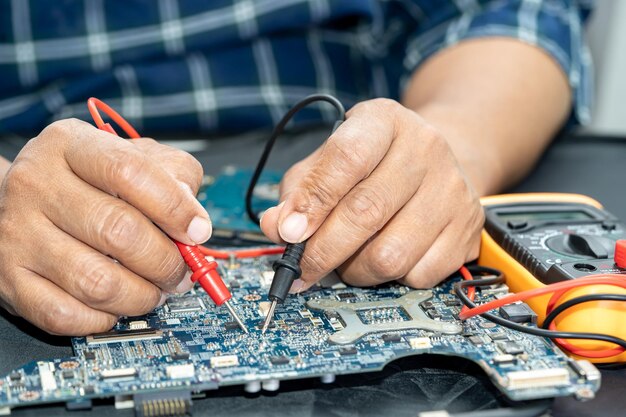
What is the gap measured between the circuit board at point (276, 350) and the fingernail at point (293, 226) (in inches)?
3.1

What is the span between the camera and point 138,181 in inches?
30.6

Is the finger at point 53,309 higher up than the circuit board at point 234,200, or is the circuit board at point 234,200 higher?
the finger at point 53,309

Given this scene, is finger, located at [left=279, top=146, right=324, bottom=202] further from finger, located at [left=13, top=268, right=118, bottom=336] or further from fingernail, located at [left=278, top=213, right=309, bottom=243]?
finger, located at [left=13, top=268, right=118, bottom=336]

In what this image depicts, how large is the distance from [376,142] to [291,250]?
6.0 inches

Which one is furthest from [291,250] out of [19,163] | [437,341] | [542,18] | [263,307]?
[542,18]

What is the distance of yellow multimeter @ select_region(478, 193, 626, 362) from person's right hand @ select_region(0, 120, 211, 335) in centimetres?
36

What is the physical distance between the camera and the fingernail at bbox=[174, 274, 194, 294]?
0.85m

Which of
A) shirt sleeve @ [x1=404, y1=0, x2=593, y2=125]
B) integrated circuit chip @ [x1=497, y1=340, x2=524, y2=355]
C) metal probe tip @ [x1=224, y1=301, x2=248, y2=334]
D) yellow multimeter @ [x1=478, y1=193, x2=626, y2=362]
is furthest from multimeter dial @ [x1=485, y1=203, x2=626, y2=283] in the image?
shirt sleeve @ [x1=404, y1=0, x2=593, y2=125]

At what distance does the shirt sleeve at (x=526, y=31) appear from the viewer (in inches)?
60.4

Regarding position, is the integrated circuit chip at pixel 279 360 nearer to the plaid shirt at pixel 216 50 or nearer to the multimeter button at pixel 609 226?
the multimeter button at pixel 609 226

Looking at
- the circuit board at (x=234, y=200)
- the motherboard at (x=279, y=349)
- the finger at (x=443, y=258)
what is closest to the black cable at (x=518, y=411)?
the motherboard at (x=279, y=349)

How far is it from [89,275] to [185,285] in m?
0.11

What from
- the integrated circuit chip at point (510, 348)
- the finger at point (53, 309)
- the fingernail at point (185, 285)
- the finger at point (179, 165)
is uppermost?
the finger at point (179, 165)

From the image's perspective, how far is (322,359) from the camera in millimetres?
736
